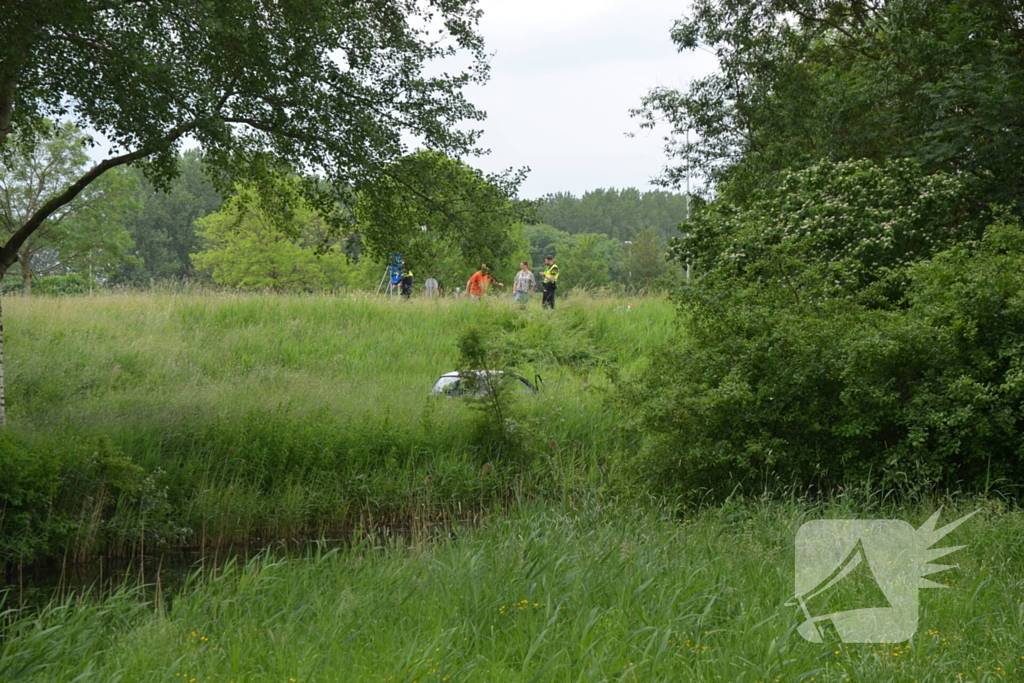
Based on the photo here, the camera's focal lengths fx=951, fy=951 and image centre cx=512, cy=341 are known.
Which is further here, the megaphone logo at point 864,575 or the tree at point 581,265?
the tree at point 581,265

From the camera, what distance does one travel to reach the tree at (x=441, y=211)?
12664mm

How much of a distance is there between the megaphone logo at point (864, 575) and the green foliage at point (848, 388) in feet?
5.33

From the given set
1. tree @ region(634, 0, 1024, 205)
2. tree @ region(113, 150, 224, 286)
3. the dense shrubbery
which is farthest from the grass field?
tree @ region(113, 150, 224, 286)

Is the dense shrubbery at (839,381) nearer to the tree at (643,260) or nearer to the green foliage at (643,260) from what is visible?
the green foliage at (643,260)

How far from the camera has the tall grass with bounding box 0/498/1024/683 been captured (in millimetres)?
4902

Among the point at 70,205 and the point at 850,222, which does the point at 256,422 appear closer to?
the point at 850,222

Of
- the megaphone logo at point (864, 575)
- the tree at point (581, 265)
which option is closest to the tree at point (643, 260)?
the tree at point (581, 265)

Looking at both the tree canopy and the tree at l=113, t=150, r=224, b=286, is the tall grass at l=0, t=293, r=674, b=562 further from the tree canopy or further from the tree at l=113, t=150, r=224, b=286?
the tree at l=113, t=150, r=224, b=286

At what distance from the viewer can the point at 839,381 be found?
965 centimetres

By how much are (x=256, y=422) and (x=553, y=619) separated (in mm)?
8441

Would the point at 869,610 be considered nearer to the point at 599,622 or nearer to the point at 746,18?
the point at 599,622

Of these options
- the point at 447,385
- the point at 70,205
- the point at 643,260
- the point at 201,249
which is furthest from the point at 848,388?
the point at 643,260

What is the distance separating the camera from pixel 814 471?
374 inches

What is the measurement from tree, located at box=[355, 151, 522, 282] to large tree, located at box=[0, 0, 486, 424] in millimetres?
370
